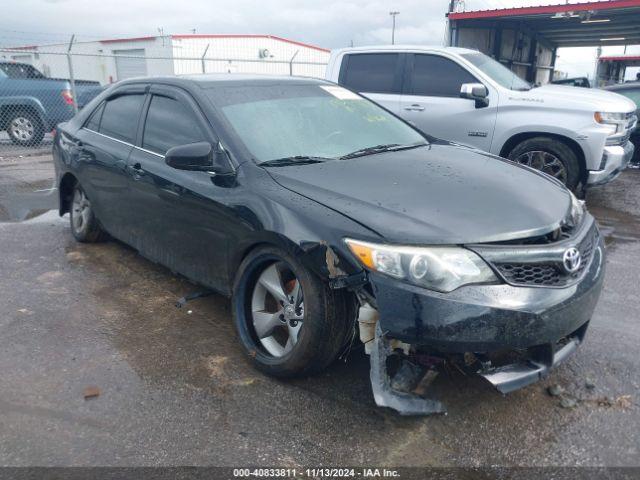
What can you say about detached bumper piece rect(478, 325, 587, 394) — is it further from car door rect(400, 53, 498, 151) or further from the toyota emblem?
car door rect(400, 53, 498, 151)

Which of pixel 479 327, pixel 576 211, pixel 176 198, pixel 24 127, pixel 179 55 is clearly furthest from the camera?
pixel 179 55

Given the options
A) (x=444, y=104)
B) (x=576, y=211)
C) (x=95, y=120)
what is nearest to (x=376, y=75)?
(x=444, y=104)

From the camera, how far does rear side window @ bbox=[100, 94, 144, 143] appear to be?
4.14 metres

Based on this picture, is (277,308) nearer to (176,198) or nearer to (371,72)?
(176,198)

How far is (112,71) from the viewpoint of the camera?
86.6 feet

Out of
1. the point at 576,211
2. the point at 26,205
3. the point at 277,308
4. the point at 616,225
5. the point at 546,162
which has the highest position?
the point at 576,211

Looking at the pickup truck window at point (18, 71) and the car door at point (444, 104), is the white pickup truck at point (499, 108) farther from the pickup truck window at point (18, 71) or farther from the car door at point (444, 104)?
the pickup truck window at point (18, 71)

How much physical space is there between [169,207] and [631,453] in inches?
113

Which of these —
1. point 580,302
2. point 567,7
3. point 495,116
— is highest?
point 567,7

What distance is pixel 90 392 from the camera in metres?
2.85

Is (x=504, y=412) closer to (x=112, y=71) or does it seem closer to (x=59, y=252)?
(x=59, y=252)

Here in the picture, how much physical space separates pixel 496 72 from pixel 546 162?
1445 millimetres

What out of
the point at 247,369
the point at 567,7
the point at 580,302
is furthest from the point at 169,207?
the point at 567,7

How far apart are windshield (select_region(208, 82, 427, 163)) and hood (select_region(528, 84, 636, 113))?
3082 millimetres
